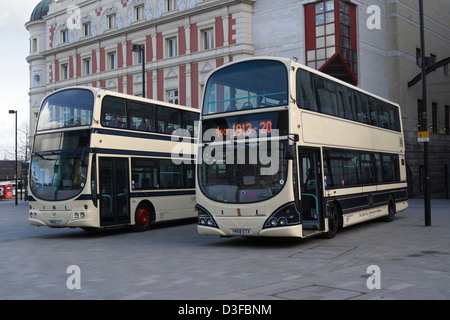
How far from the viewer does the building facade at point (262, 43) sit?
33875 mm

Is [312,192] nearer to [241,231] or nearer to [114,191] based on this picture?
[241,231]

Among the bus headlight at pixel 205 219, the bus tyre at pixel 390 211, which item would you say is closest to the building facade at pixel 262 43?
the bus tyre at pixel 390 211

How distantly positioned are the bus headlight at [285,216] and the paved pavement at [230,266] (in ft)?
2.11

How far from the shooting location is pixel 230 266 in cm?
1043

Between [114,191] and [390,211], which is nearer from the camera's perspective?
[114,191]

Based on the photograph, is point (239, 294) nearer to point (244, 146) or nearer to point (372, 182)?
point (244, 146)

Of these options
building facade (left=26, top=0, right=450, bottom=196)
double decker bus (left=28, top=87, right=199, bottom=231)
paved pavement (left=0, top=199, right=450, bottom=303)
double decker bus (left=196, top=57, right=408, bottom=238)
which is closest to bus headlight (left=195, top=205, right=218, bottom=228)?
double decker bus (left=196, top=57, right=408, bottom=238)

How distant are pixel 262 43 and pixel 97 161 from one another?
74.2 feet

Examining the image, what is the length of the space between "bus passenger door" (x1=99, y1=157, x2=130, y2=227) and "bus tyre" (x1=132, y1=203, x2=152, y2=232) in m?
0.58

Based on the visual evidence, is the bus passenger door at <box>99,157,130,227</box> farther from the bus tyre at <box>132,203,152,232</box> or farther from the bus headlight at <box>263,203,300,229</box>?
the bus headlight at <box>263,203,300,229</box>

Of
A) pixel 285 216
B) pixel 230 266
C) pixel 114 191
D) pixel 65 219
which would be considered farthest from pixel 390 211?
pixel 65 219

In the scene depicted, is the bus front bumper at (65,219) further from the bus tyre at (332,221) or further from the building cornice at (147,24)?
the building cornice at (147,24)

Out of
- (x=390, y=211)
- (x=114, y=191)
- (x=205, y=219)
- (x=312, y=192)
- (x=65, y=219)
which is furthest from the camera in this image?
(x=390, y=211)

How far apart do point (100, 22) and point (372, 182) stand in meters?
35.5
